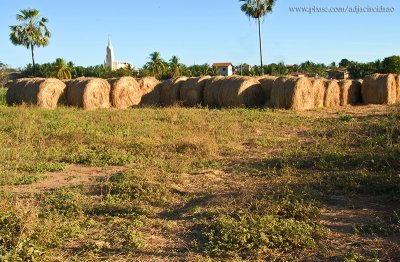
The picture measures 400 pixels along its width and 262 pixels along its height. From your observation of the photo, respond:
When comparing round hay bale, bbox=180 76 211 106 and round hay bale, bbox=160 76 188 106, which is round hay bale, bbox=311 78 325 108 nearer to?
round hay bale, bbox=180 76 211 106

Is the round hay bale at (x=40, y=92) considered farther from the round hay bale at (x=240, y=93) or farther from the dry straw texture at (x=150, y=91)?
the round hay bale at (x=240, y=93)

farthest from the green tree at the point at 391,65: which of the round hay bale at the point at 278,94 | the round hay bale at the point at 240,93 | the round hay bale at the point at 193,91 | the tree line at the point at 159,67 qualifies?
the round hay bale at the point at 193,91

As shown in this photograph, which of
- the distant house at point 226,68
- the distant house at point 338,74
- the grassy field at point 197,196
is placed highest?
the distant house at point 226,68

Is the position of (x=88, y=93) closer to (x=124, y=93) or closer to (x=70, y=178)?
(x=124, y=93)

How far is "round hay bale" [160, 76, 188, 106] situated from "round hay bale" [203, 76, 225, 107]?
1.67 metres

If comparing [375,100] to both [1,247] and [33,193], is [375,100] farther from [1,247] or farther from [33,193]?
[1,247]

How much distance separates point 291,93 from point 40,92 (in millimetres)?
10903

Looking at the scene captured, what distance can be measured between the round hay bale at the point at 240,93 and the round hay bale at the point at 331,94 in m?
3.61

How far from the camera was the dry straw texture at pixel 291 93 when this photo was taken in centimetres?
1805

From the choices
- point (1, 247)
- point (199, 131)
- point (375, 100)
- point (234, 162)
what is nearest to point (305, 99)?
point (375, 100)

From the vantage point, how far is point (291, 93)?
18000 mm

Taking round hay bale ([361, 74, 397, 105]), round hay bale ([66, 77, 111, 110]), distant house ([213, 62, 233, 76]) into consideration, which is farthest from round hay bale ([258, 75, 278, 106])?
distant house ([213, 62, 233, 76])

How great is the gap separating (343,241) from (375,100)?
19.2 metres

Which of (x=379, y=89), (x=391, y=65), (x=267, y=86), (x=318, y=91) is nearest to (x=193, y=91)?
(x=267, y=86)
